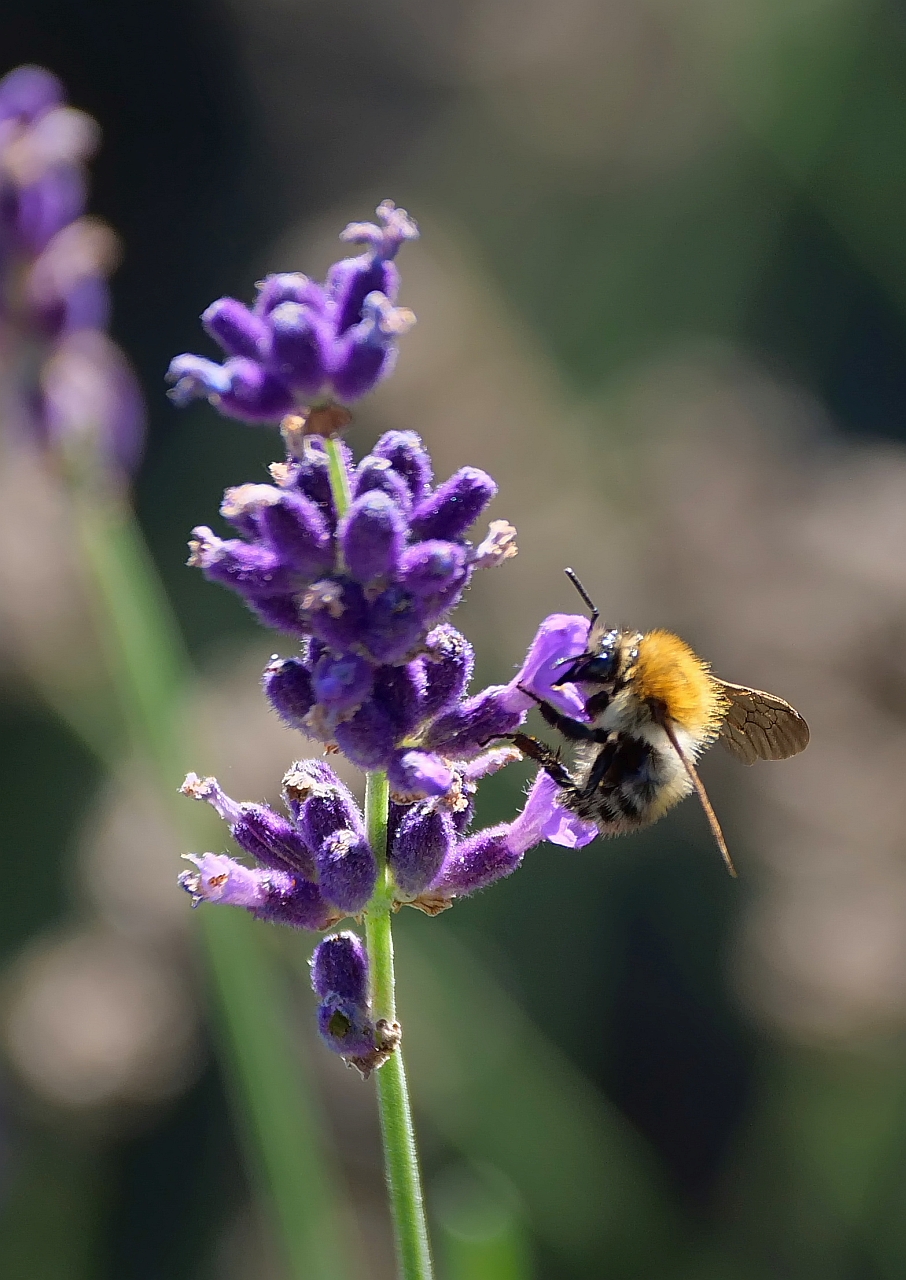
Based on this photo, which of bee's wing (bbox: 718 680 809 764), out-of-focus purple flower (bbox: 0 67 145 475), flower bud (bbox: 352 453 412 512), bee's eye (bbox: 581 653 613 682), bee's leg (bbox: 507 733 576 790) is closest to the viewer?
flower bud (bbox: 352 453 412 512)

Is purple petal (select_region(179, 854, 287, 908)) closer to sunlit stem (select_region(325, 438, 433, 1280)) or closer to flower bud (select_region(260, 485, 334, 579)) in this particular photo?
sunlit stem (select_region(325, 438, 433, 1280))

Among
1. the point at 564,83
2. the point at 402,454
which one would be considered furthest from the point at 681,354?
the point at 402,454

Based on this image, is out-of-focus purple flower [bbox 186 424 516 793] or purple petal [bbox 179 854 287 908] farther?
purple petal [bbox 179 854 287 908]

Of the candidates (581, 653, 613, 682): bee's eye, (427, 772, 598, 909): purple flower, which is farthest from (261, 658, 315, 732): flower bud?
(581, 653, 613, 682): bee's eye

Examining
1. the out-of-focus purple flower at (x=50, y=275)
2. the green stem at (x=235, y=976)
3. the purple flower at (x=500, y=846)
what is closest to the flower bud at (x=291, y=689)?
the purple flower at (x=500, y=846)

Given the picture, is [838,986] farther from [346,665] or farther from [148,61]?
[148,61]

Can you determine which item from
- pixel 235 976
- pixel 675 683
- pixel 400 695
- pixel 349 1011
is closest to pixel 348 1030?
pixel 349 1011

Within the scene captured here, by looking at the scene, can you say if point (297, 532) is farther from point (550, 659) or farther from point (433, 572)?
point (550, 659)
